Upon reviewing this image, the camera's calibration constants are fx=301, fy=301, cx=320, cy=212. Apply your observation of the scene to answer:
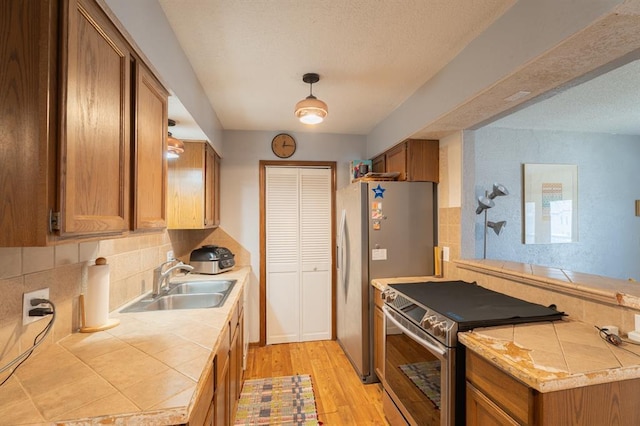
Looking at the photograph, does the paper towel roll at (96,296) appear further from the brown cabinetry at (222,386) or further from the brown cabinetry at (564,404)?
the brown cabinetry at (564,404)

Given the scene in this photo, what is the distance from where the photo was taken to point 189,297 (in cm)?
231

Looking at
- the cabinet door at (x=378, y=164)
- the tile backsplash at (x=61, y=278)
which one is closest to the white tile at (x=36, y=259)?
the tile backsplash at (x=61, y=278)

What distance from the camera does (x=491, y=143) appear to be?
319 centimetres

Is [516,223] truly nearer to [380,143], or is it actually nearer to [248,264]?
[380,143]

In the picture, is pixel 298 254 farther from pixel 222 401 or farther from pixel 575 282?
pixel 575 282

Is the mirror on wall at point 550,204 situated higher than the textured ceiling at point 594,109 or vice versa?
the textured ceiling at point 594,109

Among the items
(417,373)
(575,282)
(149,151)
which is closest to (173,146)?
(149,151)

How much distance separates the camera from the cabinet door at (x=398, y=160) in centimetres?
279

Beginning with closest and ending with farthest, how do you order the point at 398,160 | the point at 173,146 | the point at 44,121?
the point at 44,121 < the point at 173,146 < the point at 398,160

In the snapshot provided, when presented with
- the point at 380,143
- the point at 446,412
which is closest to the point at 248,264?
the point at 380,143

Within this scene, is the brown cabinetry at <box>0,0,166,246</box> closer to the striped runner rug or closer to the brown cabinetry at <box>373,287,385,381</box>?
the striped runner rug

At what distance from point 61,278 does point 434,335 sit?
172cm

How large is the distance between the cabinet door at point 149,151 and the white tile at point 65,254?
349 mm

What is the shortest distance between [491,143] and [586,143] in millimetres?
1200
